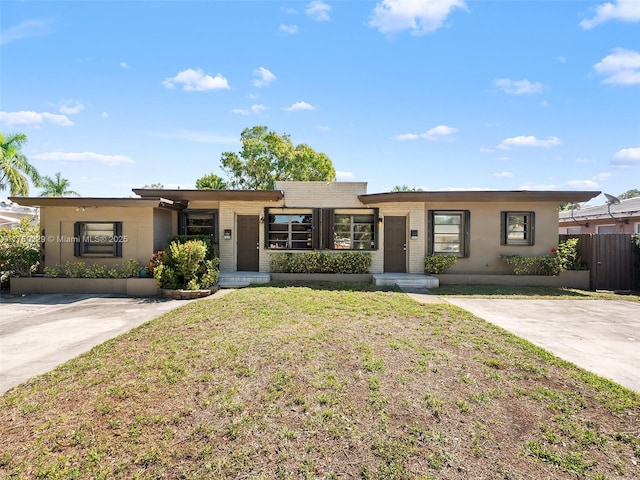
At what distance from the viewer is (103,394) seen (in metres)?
3.37

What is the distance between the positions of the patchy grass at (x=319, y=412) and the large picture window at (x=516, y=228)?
23.3ft

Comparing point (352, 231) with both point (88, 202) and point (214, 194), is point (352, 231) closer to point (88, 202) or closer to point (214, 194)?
point (214, 194)

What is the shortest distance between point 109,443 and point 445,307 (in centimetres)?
642

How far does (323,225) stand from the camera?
11.3 metres

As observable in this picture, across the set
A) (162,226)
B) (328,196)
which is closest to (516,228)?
(328,196)

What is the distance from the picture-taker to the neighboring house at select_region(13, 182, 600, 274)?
992 cm

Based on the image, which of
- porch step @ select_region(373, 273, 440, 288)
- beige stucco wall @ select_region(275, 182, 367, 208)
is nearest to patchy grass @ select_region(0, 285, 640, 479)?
porch step @ select_region(373, 273, 440, 288)

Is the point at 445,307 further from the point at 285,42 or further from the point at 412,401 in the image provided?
the point at 285,42

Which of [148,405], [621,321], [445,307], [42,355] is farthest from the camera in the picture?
→ [445,307]

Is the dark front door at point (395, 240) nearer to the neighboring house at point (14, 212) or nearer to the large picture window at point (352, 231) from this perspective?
the large picture window at point (352, 231)

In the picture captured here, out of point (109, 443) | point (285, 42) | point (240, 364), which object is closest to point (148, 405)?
point (109, 443)

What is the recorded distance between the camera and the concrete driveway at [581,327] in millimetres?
4281

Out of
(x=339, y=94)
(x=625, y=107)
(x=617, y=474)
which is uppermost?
(x=339, y=94)

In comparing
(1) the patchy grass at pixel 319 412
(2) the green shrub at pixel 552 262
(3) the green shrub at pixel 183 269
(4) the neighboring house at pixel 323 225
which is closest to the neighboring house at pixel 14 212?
(4) the neighboring house at pixel 323 225
